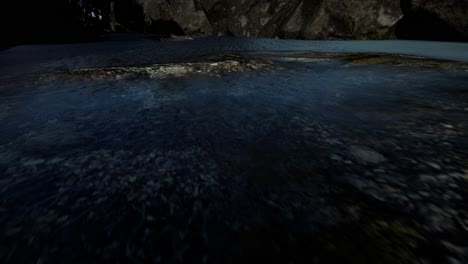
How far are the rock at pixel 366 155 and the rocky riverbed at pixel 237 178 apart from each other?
0.01 meters

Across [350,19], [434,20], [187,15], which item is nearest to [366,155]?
[434,20]

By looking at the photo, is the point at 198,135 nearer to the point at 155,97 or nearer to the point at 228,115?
the point at 228,115

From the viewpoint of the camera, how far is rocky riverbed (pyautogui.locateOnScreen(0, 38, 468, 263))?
1.38 metres

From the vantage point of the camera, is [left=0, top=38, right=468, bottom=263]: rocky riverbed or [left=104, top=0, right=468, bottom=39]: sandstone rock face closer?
[left=0, top=38, right=468, bottom=263]: rocky riverbed

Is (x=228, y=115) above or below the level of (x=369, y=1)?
below

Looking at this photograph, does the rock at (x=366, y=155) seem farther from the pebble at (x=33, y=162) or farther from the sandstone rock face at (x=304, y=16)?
the sandstone rock face at (x=304, y=16)

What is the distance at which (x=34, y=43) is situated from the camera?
13.8 metres

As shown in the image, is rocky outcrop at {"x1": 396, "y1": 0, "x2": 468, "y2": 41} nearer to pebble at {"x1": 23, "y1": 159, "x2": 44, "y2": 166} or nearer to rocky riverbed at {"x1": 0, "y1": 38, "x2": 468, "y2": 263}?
rocky riverbed at {"x1": 0, "y1": 38, "x2": 468, "y2": 263}

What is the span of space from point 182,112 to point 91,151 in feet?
4.00

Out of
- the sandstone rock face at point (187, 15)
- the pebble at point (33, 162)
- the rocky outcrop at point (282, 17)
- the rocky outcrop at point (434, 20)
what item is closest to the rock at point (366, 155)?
the pebble at point (33, 162)

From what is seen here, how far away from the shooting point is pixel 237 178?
193 cm

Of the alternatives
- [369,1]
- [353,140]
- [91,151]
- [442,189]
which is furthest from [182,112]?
[369,1]

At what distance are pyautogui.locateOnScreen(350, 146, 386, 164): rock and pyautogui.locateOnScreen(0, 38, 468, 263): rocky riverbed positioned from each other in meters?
0.01

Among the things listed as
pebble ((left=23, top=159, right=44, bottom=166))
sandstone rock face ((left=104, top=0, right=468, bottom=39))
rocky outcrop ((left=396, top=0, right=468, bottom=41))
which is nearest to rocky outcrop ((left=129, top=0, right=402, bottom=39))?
sandstone rock face ((left=104, top=0, right=468, bottom=39))
